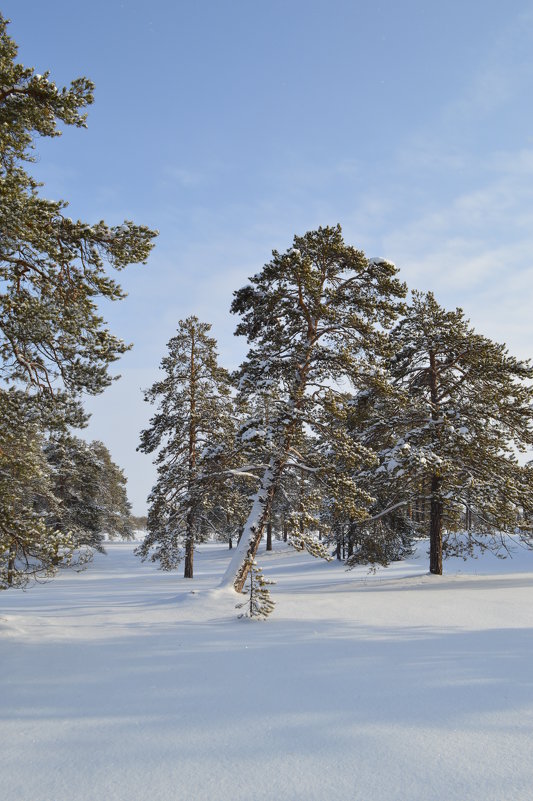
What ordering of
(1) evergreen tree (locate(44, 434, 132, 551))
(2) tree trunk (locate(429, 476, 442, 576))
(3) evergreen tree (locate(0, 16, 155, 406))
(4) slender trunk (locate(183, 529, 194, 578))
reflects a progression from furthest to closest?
1. (1) evergreen tree (locate(44, 434, 132, 551))
2. (4) slender trunk (locate(183, 529, 194, 578))
3. (2) tree trunk (locate(429, 476, 442, 576))
4. (3) evergreen tree (locate(0, 16, 155, 406))

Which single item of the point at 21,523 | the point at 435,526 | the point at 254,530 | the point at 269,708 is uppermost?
the point at 21,523

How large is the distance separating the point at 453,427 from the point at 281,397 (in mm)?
5439

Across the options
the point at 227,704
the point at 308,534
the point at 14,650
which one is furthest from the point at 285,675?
the point at 308,534

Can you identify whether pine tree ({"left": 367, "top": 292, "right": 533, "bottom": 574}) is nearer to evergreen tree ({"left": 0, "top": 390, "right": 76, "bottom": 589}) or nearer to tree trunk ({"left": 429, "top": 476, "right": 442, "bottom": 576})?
tree trunk ({"left": 429, "top": 476, "right": 442, "bottom": 576})

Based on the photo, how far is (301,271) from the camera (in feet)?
37.2

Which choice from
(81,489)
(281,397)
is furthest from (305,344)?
(81,489)

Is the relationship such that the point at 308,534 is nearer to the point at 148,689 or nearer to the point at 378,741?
the point at 148,689

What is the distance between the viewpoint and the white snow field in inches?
140

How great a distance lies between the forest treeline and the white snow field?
2.32 m

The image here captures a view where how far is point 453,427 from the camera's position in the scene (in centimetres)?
1407

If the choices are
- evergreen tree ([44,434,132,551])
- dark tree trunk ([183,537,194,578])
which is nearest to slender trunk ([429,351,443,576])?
dark tree trunk ([183,537,194,578])

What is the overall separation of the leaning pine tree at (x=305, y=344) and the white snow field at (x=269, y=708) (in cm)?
342

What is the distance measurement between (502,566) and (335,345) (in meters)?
15.9

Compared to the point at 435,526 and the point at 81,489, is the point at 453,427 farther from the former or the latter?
the point at 81,489
